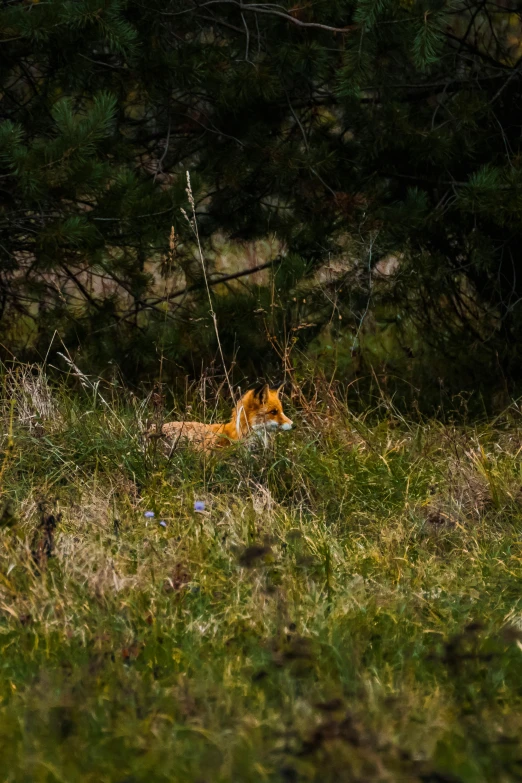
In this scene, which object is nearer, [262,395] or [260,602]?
[260,602]

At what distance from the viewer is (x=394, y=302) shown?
6941 millimetres

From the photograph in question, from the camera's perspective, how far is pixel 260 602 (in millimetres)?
3646

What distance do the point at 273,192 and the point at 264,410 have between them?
208cm

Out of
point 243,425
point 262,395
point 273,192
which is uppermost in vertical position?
point 273,192

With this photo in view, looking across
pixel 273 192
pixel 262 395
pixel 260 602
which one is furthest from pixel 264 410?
pixel 273 192

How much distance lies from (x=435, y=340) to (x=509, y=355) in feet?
1.72

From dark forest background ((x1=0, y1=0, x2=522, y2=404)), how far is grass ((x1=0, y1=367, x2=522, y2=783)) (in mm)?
957

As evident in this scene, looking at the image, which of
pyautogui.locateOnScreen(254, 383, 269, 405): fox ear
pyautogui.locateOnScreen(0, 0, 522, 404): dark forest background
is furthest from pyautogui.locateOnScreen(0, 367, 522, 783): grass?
pyautogui.locateOnScreen(0, 0, 522, 404): dark forest background

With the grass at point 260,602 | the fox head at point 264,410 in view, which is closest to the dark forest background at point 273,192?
the fox head at point 264,410

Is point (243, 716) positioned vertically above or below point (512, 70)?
below

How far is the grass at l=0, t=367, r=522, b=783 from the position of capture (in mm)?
2674

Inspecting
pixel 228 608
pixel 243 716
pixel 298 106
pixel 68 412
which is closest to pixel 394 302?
pixel 298 106

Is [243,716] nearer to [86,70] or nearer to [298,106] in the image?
[86,70]

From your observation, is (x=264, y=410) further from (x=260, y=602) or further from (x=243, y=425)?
(x=260, y=602)
